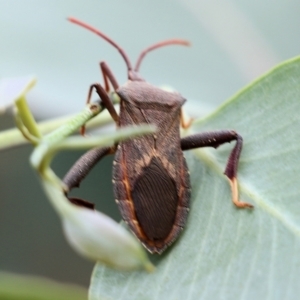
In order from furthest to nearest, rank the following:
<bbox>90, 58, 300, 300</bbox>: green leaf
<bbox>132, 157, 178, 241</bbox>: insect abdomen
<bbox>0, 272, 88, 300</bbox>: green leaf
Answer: <bbox>0, 272, 88, 300</bbox>: green leaf → <bbox>132, 157, 178, 241</bbox>: insect abdomen → <bbox>90, 58, 300, 300</bbox>: green leaf

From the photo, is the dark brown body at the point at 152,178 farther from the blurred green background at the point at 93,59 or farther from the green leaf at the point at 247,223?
the blurred green background at the point at 93,59

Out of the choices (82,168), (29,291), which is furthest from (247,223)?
(29,291)

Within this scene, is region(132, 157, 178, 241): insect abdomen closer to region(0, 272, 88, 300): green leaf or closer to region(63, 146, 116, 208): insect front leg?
region(63, 146, 116, 208): insect front leg

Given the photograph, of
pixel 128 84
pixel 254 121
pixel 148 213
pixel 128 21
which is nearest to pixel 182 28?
pixel 128 21

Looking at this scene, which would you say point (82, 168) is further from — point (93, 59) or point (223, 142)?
point (93, 59)

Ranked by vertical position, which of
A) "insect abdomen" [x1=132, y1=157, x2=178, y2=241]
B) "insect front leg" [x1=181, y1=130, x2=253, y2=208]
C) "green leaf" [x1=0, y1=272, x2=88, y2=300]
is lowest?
"green leaf" [x1=0, y1=272, x2=88, y2=300]

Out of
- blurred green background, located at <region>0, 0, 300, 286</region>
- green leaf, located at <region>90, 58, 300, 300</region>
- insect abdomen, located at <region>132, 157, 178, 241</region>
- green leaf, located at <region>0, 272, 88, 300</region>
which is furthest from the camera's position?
blurred green background, located at <region>0, 0, 300, 286</region>

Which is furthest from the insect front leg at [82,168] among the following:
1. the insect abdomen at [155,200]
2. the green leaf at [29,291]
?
the green leaf at [29,291]

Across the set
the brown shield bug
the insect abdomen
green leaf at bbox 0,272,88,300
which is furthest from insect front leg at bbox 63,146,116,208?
green leaf at bbox 0,272,88,300
